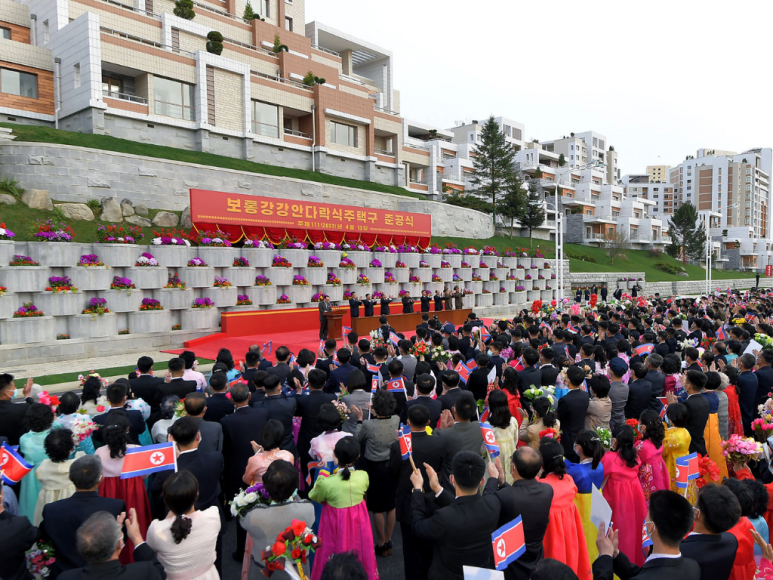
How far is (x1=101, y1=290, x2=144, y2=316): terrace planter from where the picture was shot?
1656 cm

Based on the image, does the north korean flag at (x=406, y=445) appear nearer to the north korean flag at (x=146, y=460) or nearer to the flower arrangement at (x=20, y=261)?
→ the north korean flag at (x=146, y=460)

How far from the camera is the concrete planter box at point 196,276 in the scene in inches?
719

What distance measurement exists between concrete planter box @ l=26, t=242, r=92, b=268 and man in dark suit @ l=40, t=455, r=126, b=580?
1487 cm

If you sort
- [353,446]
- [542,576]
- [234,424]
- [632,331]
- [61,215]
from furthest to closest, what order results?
[61,215] → [632,331] → [234,424] → [353,446] → [542,576]

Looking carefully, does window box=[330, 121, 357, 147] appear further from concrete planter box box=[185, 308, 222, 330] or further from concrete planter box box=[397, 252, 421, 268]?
concrete planter box box=[185, 308, 222, 330]

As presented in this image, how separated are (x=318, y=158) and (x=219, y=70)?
9.81 meters

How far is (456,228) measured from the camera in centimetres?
4403

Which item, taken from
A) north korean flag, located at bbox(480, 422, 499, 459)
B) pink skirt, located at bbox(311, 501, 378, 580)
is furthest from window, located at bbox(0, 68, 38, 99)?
north korean flag, located at bbox(480, 422, 499, 459)

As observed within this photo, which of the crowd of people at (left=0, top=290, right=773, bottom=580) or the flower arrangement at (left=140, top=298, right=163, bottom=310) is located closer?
the crowd of people at (left=0, top=290, right=773, bottom=580)

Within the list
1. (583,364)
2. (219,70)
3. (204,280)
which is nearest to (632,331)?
(583,364)

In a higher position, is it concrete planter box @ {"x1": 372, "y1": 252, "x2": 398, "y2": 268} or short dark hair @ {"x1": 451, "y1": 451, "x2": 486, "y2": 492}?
concrete planter box @ {"x1": 372, "y1": 252, "x2": 398, "y2": 268}

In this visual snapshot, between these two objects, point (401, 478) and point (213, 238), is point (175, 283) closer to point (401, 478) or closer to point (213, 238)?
point (213, 238)

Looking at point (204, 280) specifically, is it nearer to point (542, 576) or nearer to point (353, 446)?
point (353, 446)

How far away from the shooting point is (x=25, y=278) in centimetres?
1497
